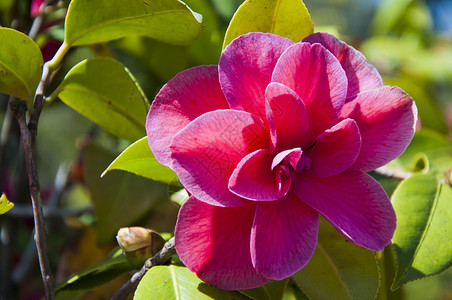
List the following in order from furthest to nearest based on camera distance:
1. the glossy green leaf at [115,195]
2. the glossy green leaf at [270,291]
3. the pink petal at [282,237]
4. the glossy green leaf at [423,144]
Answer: the glossy green leaf at [423,144] → the glossy green leaf at [115,195] → the glossy green leaf at [270,291] → the pink petal at [282,237]

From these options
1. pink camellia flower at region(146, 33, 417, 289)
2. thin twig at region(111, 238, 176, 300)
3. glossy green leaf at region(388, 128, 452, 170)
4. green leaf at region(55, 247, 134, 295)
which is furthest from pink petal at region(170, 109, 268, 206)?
glossy green leaf at region(388, 128, 452, 170)

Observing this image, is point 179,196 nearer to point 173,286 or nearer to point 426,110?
point 173,286

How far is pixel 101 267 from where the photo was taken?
0.61m

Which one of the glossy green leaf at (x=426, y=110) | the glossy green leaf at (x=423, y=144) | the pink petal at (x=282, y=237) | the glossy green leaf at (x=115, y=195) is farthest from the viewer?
the glossy green leaf at (x=426, y=110)

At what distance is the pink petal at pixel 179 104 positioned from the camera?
0.51 metres

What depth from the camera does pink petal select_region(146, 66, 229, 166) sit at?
1.69 ft

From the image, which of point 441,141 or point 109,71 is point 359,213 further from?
point 441,141

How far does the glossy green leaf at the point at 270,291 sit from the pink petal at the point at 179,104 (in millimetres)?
198

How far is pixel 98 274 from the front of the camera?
66 cm

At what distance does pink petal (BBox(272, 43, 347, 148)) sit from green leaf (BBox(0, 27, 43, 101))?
30 centimetres

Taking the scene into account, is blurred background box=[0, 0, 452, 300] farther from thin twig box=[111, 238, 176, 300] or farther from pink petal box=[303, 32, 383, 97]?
pink petal box=[303, 32, 383, 97]

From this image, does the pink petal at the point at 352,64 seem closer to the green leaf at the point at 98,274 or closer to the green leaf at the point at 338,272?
the green leaf at the point at 338,272

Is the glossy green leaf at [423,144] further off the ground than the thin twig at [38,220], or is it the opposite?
the thin twig at [38,220]

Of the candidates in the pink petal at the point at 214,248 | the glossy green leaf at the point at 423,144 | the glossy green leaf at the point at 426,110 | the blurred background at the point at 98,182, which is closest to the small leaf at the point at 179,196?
the blurred background at the point at 98,182
